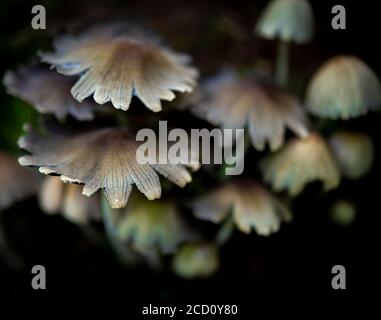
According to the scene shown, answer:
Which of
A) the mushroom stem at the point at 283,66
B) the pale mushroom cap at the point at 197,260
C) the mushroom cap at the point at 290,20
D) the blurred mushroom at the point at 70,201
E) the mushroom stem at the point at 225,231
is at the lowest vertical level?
the pale mushroom cap at the point at 197,260

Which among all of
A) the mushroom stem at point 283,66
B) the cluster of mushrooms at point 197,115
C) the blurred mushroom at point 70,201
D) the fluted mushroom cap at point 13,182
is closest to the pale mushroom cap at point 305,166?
the cluster of mushrooms at point 197,115

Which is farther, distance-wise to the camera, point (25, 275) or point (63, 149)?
point (25, 275)

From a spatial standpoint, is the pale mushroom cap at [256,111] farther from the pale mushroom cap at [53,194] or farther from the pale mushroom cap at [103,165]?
the pale mushroom cap at [53,194]

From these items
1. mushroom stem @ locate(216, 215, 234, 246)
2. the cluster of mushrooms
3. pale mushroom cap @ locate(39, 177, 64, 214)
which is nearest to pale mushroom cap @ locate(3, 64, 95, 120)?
the cluster of mushrooms

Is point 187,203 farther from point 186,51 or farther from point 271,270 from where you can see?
point 186,51

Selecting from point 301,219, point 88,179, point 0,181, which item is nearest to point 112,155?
point 88,179
